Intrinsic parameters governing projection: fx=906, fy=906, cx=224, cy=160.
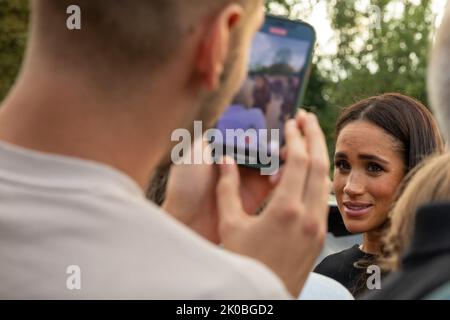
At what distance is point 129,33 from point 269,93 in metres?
0.47

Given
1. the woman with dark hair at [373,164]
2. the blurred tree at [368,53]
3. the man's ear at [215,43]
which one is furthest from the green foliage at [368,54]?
the man's ear at [215,43]

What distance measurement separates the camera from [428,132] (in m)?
4.15

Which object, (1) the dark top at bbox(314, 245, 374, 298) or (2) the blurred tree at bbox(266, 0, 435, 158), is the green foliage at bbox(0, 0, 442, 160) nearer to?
(2) the blurred tree at bbox(266, 0, 435, 158)

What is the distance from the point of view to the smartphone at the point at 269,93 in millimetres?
1982

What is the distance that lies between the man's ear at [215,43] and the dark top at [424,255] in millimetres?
477

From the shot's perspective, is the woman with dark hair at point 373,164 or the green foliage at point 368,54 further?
the green foliage at point 368,54

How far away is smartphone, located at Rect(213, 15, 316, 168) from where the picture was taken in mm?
1982

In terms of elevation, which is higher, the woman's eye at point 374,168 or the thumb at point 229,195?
the thumb at point 229,195

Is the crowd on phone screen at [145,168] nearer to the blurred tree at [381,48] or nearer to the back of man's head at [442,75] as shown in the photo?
the back of man's head at [442,75]

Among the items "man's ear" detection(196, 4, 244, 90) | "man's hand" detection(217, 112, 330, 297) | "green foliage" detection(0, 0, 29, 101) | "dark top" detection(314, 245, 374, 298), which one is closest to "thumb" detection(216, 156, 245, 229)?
"man's hand" detection(217, 112, 330, 297)

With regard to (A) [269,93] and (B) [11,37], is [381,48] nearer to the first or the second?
(B) [11,37]

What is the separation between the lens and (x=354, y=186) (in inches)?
160

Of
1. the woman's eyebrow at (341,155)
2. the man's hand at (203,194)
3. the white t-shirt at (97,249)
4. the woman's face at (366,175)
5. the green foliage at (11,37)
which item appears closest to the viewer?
the white t-shirt at (97,249)
